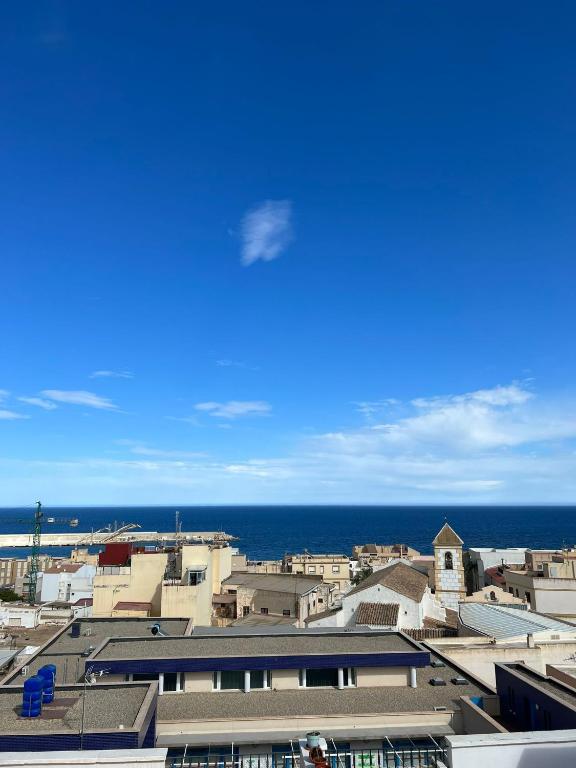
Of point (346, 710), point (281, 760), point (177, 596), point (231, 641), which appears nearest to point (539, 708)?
point (346, 710)

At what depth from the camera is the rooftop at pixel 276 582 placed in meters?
56.6

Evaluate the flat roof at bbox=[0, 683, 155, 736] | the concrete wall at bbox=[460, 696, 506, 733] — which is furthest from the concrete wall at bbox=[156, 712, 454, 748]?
the flat roof at bbox=[0, 683, 155, 736]

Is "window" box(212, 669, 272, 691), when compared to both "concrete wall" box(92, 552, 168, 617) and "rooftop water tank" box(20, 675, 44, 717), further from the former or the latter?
"concrete wall" box(92, 552, 168, 617)

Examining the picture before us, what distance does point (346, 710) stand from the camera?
64.7ft

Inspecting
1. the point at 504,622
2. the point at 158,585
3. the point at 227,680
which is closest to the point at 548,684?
the point at 227,680

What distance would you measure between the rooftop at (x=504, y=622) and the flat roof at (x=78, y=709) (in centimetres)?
2537

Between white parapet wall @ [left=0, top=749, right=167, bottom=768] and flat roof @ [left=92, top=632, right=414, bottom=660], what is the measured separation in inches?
443

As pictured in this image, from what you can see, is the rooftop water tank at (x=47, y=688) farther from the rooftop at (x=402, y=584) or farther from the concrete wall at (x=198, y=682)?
the rooftop at (x=402, y=584)

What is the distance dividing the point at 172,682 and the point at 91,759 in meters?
11.6

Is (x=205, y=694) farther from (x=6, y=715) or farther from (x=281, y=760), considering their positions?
(x=6, y=715)

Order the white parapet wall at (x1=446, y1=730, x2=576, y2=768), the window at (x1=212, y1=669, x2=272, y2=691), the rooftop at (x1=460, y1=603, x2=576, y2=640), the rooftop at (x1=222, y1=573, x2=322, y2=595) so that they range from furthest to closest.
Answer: the rooftop at (x1=222, y1=573, x2=322, y2=595), the rooftop at (x1=460, y1=603, x2=576, y2=640), the window at (x1=212, y1=669, x2=272, y2=691), the white parapet wall at (x1=446, y1=730, x2=576, y2=768)

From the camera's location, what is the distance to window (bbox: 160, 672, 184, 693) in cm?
2155

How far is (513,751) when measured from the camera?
11.6m

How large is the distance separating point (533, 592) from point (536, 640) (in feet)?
84.0
